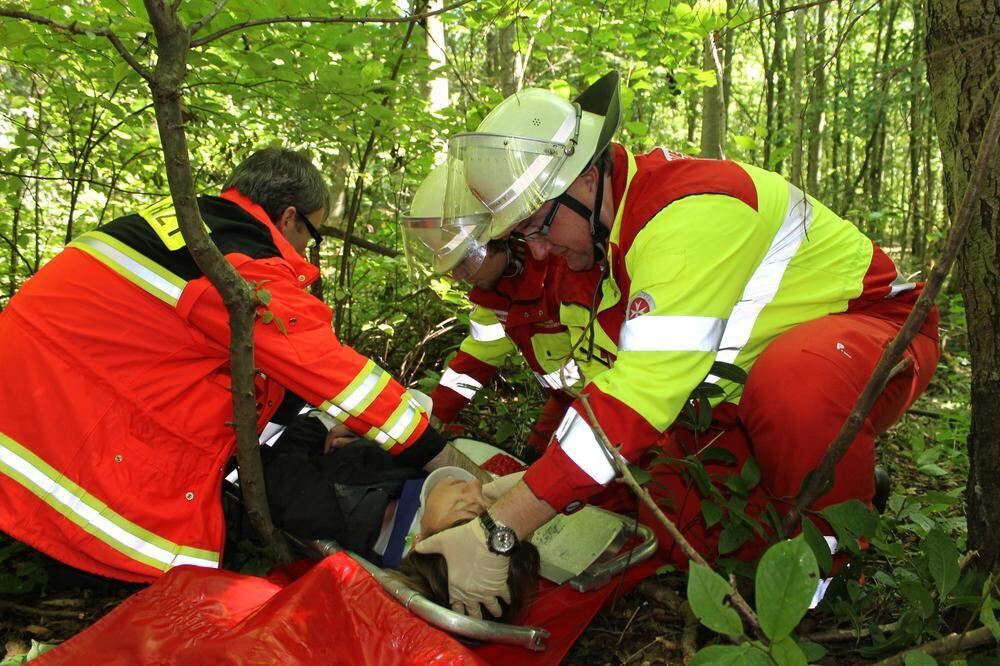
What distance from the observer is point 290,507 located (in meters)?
2.40

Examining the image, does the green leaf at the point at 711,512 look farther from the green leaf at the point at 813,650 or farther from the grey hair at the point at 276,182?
the grey hair at the point at 276,182

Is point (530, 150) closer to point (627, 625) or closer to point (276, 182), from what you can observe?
point (276, 182)

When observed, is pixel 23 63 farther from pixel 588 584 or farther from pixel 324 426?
pixel 588 584

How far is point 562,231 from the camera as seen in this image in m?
2.43

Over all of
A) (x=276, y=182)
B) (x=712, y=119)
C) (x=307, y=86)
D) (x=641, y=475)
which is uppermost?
(x=712, y=119)

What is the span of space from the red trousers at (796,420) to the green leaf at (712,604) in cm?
86

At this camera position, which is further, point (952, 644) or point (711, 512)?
point (711, 512)

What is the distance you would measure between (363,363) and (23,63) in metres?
2.45

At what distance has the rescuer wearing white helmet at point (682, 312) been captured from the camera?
1.92 m

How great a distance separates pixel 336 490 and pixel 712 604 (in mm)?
1591

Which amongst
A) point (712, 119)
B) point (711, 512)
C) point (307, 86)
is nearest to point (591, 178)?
point (711, 512)

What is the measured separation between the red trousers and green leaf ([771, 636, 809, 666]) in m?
0.88

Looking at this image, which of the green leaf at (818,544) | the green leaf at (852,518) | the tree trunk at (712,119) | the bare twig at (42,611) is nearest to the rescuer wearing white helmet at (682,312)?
the green leaf at (852,518)

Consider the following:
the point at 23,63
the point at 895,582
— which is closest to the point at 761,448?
the point at 895,582
